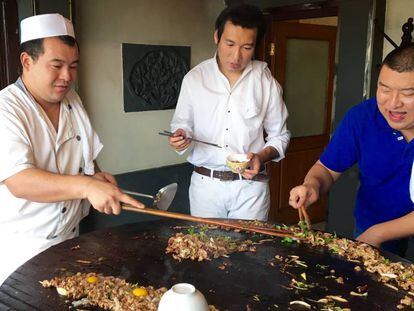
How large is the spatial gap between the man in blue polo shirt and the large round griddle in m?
0.38

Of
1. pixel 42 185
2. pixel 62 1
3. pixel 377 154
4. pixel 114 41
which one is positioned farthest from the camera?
pixel 114 41

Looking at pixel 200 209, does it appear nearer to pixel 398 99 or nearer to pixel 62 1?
pixel 398 99

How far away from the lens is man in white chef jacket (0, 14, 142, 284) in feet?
6.18

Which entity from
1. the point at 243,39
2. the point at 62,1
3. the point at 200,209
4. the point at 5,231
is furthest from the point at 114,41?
the point at 5,231

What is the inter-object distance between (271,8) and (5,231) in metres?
3.29

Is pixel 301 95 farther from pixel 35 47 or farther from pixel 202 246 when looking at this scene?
pixel 35 47

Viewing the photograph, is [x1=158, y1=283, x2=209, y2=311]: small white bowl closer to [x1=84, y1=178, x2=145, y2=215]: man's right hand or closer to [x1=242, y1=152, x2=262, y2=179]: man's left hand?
[x1=84, y1=178, x2=145, y2=215]: man's right hand

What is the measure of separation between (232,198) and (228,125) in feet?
1.59

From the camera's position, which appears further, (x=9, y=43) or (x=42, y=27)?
(x=9, y=43)

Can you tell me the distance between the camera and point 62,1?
10.7 feet

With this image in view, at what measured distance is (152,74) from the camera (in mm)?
4062

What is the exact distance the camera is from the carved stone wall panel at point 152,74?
3.91m

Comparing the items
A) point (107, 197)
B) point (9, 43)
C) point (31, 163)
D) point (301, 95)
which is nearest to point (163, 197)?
point (107, 197)

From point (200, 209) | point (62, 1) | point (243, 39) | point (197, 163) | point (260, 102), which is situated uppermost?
point (62, 1)
